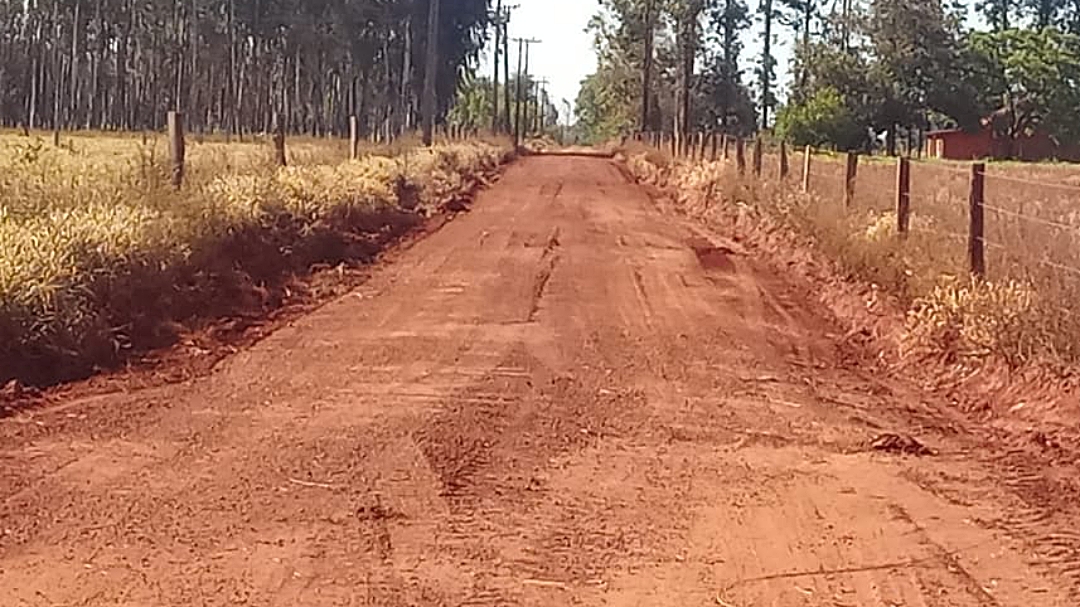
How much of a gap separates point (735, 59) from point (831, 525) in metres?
85.5

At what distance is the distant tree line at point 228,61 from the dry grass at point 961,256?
5770 centimetres

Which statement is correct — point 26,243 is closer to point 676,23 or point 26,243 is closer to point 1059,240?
point 1059,240

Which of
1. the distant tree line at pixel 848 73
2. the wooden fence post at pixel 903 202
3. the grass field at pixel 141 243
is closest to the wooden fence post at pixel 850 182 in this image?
the wooden fence post at pixel 903 202

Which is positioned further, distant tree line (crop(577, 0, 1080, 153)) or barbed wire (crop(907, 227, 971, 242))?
distant tree line (crop(577, 0, 1080, 153))

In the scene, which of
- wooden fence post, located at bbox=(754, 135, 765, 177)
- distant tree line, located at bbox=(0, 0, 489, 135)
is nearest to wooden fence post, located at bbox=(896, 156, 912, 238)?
wooden fence post, located at bbox=(754, 135, 765, 177)

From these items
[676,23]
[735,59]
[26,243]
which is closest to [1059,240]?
[26,243]

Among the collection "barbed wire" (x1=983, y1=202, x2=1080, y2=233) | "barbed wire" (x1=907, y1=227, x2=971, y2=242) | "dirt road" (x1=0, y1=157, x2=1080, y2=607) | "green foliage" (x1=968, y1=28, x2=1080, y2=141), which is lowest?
"dirt road" (x1=0, y1=157, x2=1080, y2=607)

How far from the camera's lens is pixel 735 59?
299 feet

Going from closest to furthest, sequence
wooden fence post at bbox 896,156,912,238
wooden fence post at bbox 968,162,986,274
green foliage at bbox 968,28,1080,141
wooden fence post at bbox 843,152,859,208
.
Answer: wooden fence post at bbox 968,162,986,274, wooden fence post at bbox 896,156,912,238, wooden fence post at bbox 843,152,859,208, green foliage at bbox 968,28,1080,141

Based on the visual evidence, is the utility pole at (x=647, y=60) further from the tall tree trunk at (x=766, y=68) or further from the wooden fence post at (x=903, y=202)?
the wooden fence post at (x=903, y=202)

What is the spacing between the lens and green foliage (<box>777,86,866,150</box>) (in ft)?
232

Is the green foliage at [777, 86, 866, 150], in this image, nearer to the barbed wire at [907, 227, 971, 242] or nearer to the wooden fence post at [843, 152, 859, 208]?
the wooden fence post at [843, 152, 859, 208]

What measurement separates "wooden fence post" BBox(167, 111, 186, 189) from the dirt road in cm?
403

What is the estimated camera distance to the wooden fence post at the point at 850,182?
1983 cm
